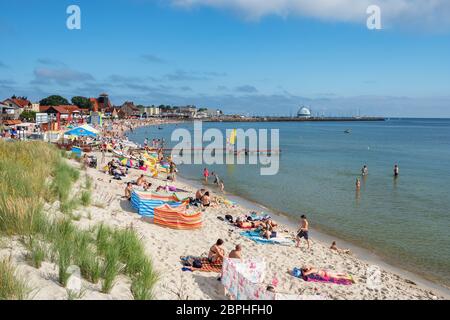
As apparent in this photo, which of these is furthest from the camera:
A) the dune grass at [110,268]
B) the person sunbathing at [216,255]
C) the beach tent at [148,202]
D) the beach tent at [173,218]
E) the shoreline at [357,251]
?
the beach tent at [148,202]

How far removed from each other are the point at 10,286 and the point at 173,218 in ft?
24.7

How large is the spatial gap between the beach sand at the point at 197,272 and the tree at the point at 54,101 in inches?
4533

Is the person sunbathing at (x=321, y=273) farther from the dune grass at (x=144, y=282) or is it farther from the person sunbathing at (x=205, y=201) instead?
the person sunbathing at (x=205, y=201)

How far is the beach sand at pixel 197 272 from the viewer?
549cm

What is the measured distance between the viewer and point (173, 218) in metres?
11.9

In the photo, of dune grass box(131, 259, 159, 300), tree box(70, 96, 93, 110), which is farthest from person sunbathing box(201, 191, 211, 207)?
tree box(70, 96, 93, 110)

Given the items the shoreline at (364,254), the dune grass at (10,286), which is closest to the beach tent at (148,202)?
the shoreline at (364,254)

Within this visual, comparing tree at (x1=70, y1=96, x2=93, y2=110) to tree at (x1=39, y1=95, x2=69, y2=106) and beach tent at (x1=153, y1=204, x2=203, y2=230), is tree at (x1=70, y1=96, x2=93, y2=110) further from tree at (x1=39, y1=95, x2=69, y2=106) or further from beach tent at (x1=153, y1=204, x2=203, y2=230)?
beach tent at (x1=153, y1=204, x2=203, y2=230)

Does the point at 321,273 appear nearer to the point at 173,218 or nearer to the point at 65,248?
the point at 173,218

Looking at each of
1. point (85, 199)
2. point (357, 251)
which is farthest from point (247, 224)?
point (85, 199)
